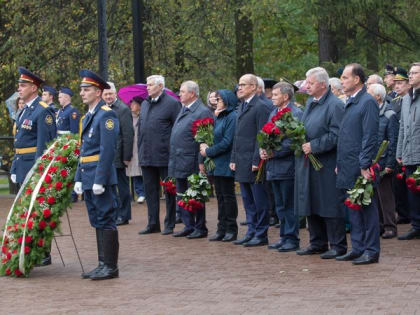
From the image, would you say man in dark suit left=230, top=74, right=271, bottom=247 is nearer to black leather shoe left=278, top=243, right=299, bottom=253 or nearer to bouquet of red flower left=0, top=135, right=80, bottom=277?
black leather shoe left=278, top=243, right=299, bottom=253

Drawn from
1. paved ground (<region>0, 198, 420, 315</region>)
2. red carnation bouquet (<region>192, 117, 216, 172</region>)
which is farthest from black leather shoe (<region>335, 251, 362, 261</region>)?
red carnation bouquet (<region>192, 117, 216, 172</region>)

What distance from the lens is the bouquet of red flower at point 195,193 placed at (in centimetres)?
1335

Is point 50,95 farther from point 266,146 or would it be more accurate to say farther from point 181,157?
point 266,146

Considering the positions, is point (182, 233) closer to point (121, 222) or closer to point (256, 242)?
point (256, 242)

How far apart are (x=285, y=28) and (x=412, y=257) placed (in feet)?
66.0

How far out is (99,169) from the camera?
1016 centimetres

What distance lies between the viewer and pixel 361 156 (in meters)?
10.6

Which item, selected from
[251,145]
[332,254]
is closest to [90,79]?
[251,145]

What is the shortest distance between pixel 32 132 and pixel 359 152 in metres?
3.94

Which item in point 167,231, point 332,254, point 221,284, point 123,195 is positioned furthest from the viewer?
point 123,195

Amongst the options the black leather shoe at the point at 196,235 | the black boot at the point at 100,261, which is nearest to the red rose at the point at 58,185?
the black boot at the point at 100,261

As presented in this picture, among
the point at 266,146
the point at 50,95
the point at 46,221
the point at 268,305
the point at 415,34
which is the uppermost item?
the point at 415,34

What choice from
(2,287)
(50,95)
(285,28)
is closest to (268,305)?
(2,287)

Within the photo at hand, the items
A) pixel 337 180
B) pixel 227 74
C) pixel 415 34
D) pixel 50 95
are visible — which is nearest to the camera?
pixel 337 180
